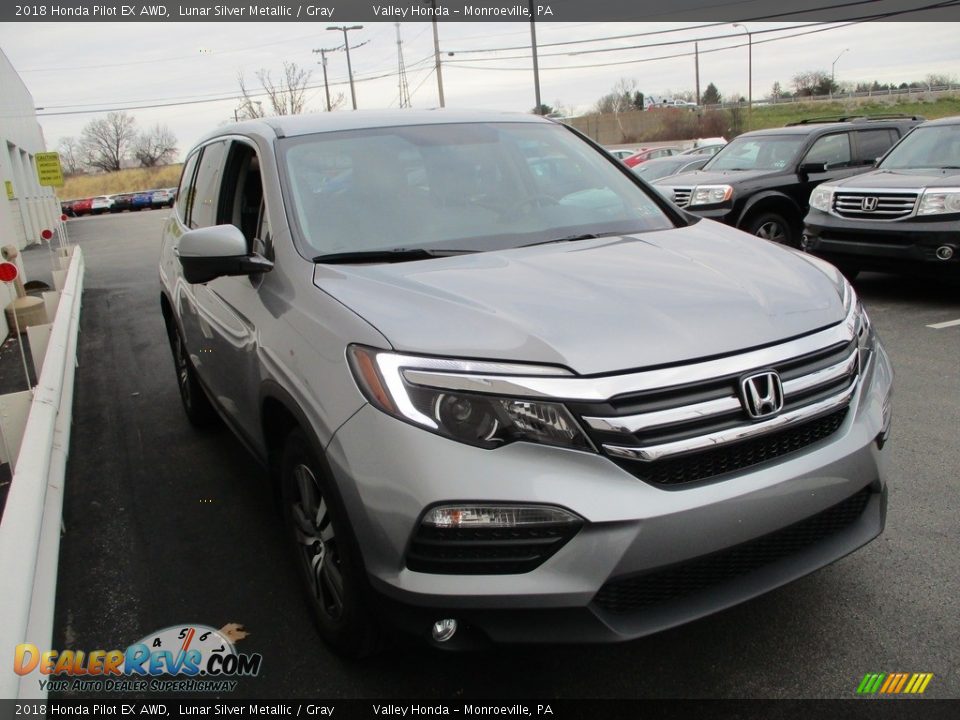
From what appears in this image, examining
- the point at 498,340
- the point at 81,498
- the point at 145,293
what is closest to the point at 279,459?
the point at 498,340

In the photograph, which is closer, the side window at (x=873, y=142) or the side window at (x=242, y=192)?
the side window at (x=242, y=192)

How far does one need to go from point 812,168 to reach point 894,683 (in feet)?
30.3

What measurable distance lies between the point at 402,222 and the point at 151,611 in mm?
1823

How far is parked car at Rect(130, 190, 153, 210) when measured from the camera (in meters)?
62.9

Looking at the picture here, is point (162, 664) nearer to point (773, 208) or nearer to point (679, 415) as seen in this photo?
point (679, 415)

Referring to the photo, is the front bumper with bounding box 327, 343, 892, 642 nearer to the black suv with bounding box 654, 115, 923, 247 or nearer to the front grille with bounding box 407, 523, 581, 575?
the front grille with bounding box 407, 523, 581, 575

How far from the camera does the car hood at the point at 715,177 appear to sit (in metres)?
10.5

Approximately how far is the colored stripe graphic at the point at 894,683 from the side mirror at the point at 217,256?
2.47m

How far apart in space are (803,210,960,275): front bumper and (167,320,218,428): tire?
644cm

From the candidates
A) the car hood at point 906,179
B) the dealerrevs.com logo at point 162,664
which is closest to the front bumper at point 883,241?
the car hood at point 906,179

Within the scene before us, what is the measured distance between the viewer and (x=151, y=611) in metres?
3.29

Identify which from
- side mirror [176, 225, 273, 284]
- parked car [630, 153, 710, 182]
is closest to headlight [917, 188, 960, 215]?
side mirror [176, 225, 273, 284]

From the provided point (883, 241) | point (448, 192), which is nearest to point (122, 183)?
point (883, 241)

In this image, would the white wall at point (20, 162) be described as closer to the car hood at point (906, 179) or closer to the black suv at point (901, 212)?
the black suv at point (901, 212)
